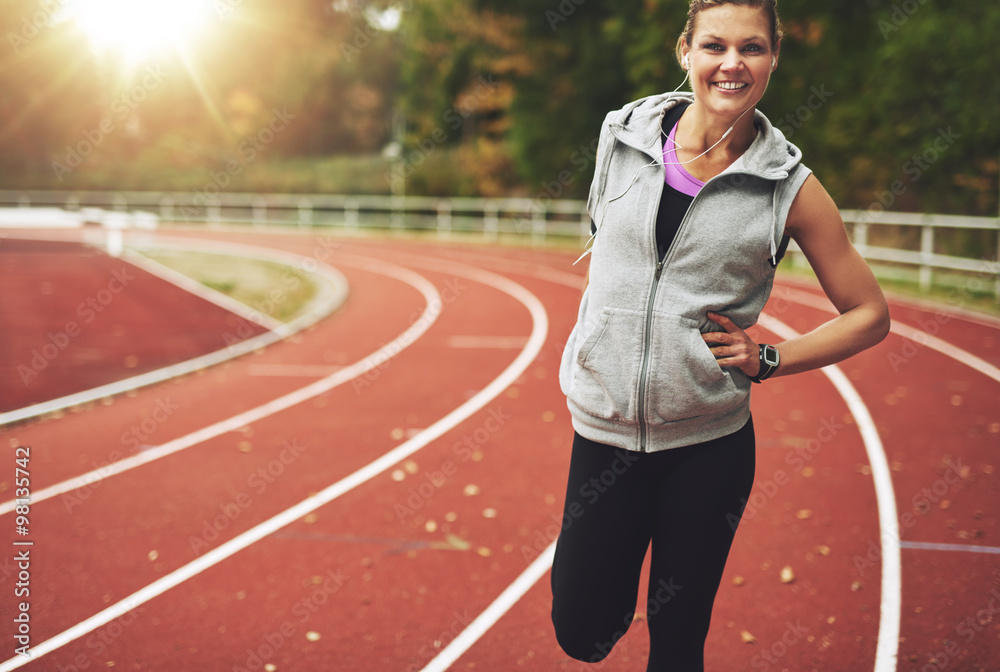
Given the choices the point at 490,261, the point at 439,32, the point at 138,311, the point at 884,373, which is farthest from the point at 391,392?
the point at 439,32

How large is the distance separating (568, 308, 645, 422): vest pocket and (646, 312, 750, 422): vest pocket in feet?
0.14

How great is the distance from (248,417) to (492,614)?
407 cm

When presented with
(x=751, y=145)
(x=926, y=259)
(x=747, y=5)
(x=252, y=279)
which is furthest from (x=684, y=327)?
(x=252, y=279)

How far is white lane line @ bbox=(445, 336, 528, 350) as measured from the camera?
417 inches

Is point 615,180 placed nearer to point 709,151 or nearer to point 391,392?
point 709,151

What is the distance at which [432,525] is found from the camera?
509 cm

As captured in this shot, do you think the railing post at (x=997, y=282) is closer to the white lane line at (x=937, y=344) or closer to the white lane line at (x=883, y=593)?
the white lane line at (x=937, y=344)

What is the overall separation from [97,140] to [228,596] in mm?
48154

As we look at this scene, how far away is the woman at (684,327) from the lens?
6.90ft

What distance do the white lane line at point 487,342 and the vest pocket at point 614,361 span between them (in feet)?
27.1

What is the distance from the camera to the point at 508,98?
30562 mm

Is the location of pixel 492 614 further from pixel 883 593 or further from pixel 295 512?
pixel 883 593

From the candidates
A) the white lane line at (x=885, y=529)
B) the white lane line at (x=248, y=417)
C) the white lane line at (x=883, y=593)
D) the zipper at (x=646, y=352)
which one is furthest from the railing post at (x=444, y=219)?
the zipper at (x=646, y=352)

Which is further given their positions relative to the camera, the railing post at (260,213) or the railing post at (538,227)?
the railing post at (260,213)
